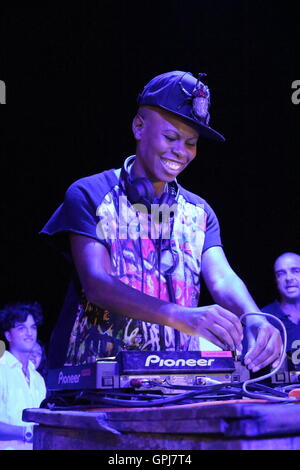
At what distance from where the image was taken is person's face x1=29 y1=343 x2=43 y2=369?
14.0ft

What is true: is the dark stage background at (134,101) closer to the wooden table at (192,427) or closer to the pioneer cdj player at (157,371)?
the pioneer cdj player at (157,371)

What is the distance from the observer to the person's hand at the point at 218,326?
120 centimetres

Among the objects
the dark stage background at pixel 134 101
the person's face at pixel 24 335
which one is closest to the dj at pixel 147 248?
the dark stage background at pixel 134 101

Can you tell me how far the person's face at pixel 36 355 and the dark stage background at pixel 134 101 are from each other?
681 millimetres

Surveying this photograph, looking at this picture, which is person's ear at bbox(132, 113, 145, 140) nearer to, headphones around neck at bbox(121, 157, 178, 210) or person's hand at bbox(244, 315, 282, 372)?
headphones around neck at bbox(121, 157, 178, 210)

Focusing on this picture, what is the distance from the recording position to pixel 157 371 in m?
1.19

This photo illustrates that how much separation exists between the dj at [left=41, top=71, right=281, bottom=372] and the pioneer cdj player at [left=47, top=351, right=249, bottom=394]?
4.3 inches

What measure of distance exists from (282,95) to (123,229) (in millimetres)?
2132

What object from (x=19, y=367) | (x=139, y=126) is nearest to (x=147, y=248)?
(x=139, y=126)

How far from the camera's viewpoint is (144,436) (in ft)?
3.09

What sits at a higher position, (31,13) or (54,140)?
(31,13)

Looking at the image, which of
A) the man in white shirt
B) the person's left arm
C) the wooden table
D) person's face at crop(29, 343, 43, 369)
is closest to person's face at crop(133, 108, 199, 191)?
the person's left arm
